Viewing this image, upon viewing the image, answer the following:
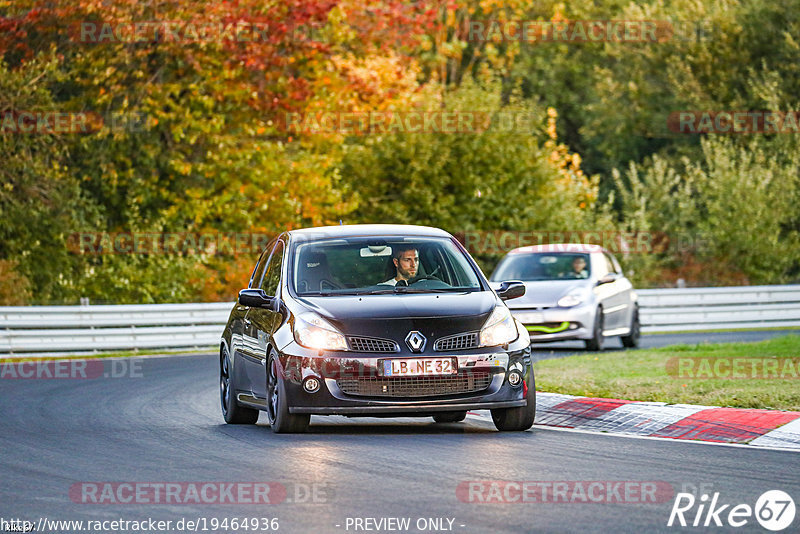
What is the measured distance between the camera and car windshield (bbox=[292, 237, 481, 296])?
41.7 ft

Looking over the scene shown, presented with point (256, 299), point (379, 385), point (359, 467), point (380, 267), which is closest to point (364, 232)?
point (380, 267)

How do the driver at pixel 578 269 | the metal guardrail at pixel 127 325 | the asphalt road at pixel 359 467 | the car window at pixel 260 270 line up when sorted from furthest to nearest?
the metal guardrail at pixel 127 325, the driver at pixel 578 269, the car window at pixel 260 270, the asphalt road at pixel 359 467

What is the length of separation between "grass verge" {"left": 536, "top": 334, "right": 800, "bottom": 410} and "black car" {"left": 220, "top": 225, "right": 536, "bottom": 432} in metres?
2.06

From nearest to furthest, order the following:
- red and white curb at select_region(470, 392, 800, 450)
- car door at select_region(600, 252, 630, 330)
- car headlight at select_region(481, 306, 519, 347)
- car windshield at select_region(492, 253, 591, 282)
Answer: red and white curb at select_region(470, 392, 800, 450) < car headlight at select_region(481, 306, 519, 347) < car door at select_region(600, 252, 630, 330) < car windshield at select_region(492, 253, 591, 282)

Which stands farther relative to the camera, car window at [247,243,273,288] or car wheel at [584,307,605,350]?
car wheel at [584,307,605,350]

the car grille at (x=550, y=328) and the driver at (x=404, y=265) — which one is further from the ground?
the driver at (x=404, y=265)

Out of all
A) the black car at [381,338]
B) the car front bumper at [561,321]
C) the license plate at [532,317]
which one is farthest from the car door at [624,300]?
the black car at [381,338]

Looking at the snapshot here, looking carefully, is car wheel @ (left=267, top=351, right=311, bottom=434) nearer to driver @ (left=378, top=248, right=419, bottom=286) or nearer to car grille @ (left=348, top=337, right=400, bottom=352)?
car grille @ (left=348, top=337, right=400, bottom=352)

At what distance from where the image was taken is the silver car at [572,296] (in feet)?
77.2

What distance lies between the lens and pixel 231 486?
9203 millimetres

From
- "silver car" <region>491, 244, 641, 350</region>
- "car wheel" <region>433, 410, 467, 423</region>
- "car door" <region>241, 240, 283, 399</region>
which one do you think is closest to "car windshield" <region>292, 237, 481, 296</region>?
"car door" <region>241, 240, 283, 399</region>

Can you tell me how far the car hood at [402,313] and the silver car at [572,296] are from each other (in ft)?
36.4

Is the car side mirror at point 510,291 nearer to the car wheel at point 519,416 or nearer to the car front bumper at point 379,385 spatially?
the car wheel at point 519,416

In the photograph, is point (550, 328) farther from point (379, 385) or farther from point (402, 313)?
point (379, 385)
